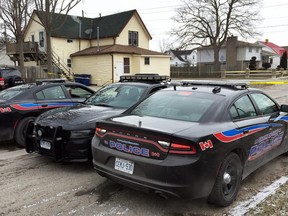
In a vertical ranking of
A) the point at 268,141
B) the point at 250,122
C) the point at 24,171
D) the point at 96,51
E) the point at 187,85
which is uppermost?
the point at 96,51

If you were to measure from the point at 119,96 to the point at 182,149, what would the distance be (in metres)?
3.19

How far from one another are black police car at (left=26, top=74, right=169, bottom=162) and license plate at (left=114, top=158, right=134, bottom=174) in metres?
1.28

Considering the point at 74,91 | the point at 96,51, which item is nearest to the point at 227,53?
the point at 96,51

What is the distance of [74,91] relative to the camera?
7.76 m

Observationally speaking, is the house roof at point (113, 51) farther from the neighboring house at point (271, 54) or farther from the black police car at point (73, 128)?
the neighboring house at point (271, 54)

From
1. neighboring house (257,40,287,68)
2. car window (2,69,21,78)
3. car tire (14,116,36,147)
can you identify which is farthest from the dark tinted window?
neighboring house (257,40,287,68)

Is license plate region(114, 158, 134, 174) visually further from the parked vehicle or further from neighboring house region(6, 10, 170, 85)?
neighboring house region(6, 10, 170, 85)

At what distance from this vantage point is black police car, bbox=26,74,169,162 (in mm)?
4836

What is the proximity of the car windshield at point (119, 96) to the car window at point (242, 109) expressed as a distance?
2.26 m

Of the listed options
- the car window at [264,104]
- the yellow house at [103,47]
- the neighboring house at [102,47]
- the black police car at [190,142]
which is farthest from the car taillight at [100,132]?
the yellow house at [103,47]

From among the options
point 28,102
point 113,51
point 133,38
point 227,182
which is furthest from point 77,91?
point 133,38

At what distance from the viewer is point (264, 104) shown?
4863 millimetres

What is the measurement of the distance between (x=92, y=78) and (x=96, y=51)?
8.06 feet

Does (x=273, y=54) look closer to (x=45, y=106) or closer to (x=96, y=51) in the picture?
(x=96, y=51)
